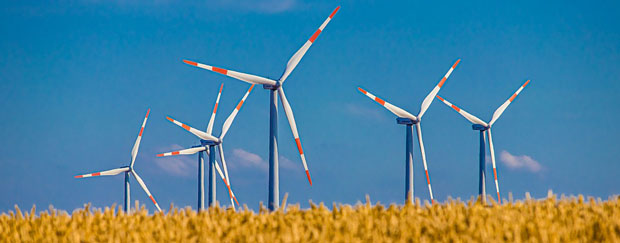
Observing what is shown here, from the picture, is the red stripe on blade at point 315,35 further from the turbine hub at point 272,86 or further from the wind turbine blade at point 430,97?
the wind turbine blade at point 430,97

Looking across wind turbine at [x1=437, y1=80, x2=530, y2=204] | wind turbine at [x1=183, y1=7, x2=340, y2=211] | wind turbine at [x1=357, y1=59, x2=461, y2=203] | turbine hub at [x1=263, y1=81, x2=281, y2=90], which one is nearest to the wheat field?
wind turbine at [x1=183, y1=7, x2=340, y2=211]

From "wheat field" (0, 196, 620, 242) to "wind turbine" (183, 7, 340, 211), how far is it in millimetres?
11020

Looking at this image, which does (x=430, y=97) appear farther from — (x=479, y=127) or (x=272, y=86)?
(x=272, y=86)

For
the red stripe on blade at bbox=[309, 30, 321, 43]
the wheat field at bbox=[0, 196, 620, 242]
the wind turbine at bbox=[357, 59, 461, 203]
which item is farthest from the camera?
the wind turbine at bbox=[357, 59, 461, 203]

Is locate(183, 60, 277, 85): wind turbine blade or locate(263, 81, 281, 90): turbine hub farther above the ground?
locate(183, 60, 277, 85): wind turbine blade

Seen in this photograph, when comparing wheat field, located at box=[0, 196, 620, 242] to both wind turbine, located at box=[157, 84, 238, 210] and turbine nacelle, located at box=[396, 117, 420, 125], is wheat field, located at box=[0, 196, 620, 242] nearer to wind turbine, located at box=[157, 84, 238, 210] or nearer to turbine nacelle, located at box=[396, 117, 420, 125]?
turbine nacelle, located at box=[396, 117, 420, 125]

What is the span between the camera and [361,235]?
1506 centimetres

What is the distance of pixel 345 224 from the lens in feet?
52.1

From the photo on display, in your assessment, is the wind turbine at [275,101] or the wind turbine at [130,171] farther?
the wind turbine at [130,171]

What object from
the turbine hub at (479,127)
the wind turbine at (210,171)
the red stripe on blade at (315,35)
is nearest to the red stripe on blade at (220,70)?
the red stripe on blade at (315,35)

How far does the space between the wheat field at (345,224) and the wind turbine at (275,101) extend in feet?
36.2

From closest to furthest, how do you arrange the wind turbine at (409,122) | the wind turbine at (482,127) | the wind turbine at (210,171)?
the wind turbine at (409,122) → the wind turbine at (482,127) → the wind turbine at (210,171)

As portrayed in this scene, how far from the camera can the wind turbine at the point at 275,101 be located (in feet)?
101

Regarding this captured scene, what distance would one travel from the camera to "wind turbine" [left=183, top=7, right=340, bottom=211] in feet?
101
